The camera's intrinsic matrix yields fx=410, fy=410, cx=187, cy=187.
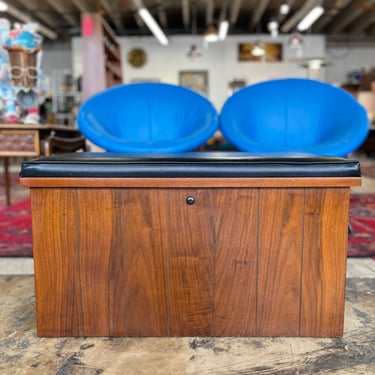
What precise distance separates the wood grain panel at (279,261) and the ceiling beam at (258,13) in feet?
32.4

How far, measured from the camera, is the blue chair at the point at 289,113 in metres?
2.46

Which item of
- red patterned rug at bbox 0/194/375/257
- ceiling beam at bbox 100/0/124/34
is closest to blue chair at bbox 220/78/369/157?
red patterned rug at bbox 0/194/375/257

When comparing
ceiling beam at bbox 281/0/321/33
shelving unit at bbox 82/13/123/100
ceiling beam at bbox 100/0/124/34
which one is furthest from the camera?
ceiling beam at bbox 100/0/124/34

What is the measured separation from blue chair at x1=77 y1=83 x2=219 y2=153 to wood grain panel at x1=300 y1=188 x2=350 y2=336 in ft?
4.35

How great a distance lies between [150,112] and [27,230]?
3.62 feet

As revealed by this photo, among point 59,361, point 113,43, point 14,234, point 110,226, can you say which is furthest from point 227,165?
point 113,43

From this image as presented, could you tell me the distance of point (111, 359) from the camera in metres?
1.11

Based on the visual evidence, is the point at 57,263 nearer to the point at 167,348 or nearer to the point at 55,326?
the point at 55,326

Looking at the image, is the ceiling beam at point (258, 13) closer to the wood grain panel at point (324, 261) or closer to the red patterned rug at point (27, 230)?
the red patterned rug at point (27, 230)

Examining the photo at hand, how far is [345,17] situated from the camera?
1141 cm

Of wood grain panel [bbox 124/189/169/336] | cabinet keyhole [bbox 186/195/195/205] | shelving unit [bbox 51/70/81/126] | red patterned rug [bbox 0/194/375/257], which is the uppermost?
shelving unit [bbox 51/70/81/126]

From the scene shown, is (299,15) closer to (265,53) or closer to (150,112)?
(265,53)

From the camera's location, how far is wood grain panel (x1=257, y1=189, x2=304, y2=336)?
1.18 meters

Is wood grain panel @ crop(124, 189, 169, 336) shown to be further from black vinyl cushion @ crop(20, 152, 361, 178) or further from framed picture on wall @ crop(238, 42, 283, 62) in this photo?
framed picture on wall @ crop(238, 42, 283, 62)
